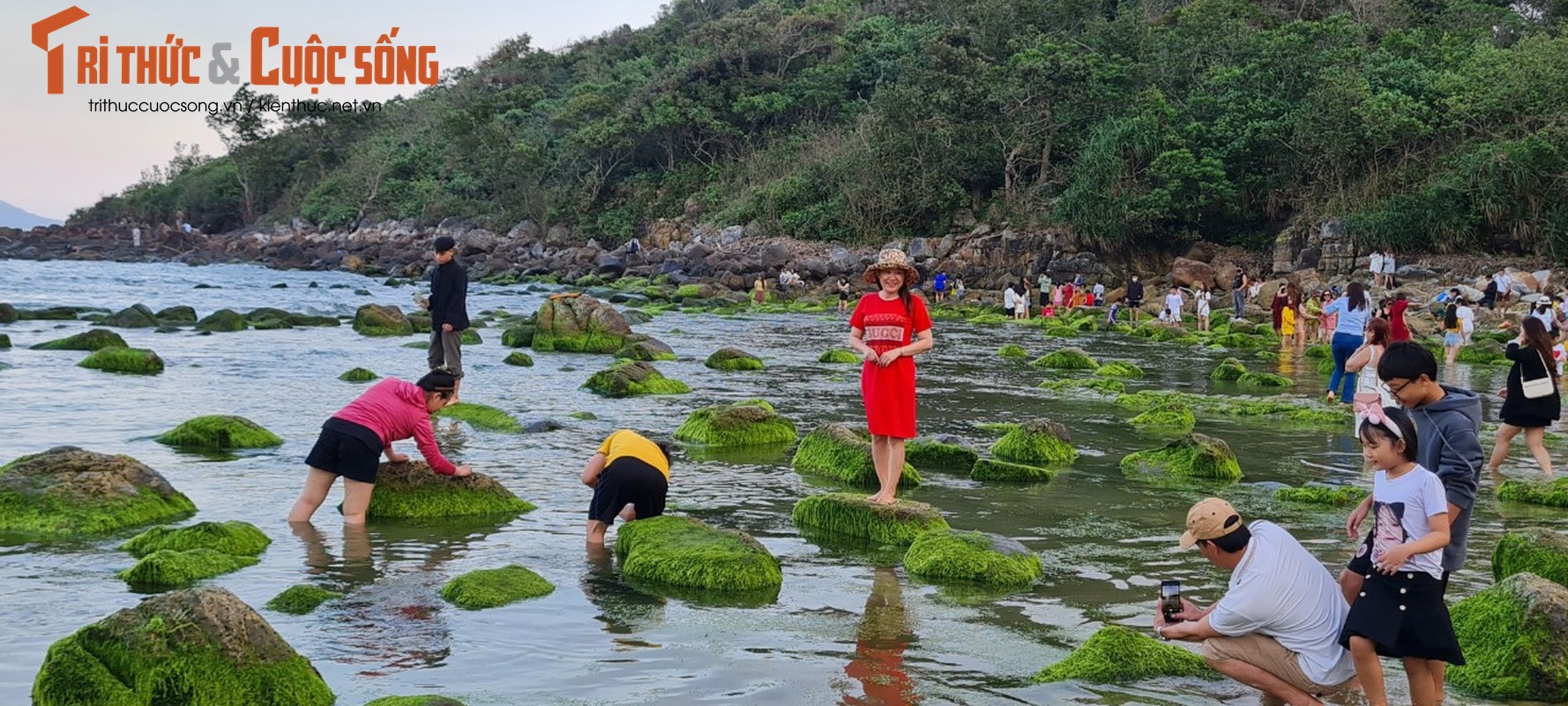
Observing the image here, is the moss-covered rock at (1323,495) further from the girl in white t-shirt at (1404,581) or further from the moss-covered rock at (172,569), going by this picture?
the moss-covered rock at (172,569)

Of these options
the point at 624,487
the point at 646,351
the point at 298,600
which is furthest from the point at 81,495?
the point at 646,351

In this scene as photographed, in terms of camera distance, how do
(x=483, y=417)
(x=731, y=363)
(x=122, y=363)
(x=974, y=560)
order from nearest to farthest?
(x=974, y=560)
(x=483, y=417)
(x=122, y=363)
(x=731, y=363)

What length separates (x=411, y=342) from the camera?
939 inches

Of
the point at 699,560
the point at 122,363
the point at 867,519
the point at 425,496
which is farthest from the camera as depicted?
the point at 122,363

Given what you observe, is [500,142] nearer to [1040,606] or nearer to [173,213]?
[173,213]

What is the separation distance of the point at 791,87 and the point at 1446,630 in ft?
204

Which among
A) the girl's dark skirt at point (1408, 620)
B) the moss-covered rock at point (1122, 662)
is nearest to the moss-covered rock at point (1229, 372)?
the moss-covered rock at point (1122, 662)

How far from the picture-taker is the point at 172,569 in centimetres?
693

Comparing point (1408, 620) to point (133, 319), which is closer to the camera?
point (1408, 620)

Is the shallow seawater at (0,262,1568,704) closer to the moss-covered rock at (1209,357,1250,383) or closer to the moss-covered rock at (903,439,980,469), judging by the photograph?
the moss-covered rock at (903,439,980,469)

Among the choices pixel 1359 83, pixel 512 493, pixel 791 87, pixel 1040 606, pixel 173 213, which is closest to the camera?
pixel 1040 606

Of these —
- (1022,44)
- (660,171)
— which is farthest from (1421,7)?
(660,171)

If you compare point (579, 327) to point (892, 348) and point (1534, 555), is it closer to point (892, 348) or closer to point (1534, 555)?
point (892, 348)

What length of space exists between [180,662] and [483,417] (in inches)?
344
